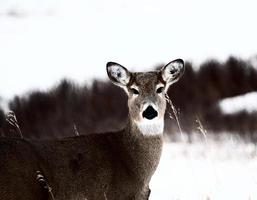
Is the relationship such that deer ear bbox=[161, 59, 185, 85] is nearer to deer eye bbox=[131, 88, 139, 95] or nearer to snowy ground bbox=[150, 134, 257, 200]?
deer eye bbox=[131, 88, 139, 95]

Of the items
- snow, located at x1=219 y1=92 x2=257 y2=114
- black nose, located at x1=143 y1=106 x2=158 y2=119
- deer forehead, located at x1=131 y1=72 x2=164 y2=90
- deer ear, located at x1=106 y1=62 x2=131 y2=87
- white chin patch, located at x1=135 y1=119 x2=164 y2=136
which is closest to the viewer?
black nose, located at x1=143 y1=106 x2=158 y2=119

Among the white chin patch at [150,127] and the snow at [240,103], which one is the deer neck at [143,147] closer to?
the white chin patch at [150,127]

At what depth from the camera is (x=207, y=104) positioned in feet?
70.6

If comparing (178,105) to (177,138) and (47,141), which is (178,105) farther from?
(47,141)

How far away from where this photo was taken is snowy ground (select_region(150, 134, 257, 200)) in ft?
33.8

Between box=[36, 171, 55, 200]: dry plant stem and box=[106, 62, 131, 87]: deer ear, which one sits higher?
box=[106, 62, 131, 87]: deer ear

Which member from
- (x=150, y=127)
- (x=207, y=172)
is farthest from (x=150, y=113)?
(x=207, y=172)

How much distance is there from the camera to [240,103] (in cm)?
2044

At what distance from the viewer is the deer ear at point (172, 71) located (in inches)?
354

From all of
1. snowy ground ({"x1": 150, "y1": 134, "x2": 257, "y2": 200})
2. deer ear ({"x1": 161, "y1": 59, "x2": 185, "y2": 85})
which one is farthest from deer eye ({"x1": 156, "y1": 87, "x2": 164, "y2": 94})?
snowy ground ({"x1": 150, "y1": 134, "x2": 257, "y2": 200})

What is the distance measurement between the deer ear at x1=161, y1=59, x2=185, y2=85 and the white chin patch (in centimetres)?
65

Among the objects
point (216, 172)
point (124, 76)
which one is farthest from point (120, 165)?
point (216, 172)

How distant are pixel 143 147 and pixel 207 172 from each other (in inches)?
131

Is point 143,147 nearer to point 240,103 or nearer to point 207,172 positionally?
point 207,172
